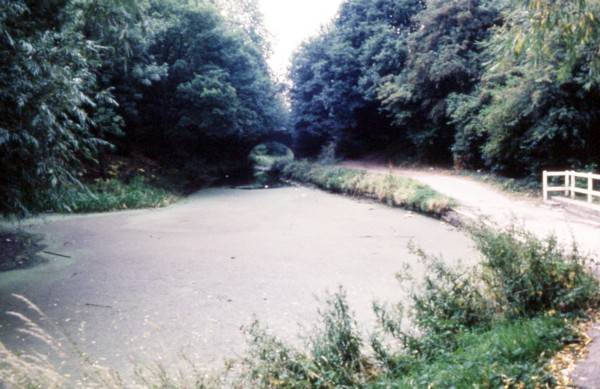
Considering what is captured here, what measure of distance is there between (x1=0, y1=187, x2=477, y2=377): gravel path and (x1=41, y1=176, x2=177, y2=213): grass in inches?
35.9

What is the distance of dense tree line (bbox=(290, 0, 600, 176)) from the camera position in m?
6.45

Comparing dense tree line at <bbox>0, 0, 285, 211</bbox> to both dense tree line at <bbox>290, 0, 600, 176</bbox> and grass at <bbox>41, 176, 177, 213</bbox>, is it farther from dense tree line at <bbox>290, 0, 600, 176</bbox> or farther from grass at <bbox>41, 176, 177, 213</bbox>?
dense tree line at <bbox>290, 0, 600, 176</bbox>

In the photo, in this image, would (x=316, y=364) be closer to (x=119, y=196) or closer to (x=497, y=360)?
(x=497, y=360)

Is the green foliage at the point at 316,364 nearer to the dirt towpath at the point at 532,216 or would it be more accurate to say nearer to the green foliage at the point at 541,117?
the dirt towpath at the point at 532,216

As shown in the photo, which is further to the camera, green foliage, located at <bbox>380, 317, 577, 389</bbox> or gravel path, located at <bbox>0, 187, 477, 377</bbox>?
gravel path, located at <bbox>0, 187, 477, 377</bbox>

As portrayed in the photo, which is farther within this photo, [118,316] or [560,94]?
[560,94]

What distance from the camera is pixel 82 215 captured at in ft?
50.4

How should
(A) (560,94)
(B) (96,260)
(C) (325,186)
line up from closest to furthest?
(B) (96,260)
(A) (560,94)
(C) (325,186)

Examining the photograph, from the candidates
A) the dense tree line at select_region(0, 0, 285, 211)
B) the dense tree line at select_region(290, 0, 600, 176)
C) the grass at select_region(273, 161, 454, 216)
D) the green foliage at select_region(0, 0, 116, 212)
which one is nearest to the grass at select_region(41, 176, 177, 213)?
the dense tree line at select_region(0, 0, 285, 211)

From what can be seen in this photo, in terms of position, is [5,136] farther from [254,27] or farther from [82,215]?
[254,27]

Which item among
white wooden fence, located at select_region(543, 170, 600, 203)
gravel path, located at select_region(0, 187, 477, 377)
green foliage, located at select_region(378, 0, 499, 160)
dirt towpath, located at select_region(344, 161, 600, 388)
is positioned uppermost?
green foliage, located at select_region(378, 0, 499, 160)

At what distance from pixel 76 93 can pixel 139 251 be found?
3.85 metres

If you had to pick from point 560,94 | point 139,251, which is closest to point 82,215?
point 139,251

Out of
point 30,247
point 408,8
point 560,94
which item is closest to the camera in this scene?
point 30,247
